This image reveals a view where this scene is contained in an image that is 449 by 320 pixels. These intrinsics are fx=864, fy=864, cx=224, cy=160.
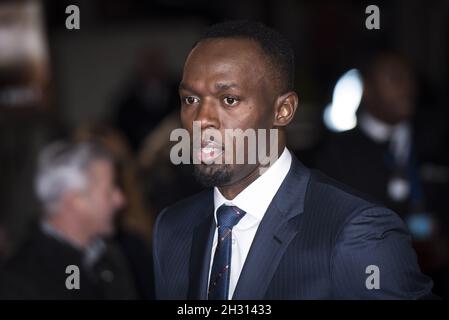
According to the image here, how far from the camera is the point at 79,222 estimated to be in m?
3.52

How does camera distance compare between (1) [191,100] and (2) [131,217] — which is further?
(2) [131,217]

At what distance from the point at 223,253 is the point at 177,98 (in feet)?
17.7

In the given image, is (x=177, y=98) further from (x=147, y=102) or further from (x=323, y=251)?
(x=323, y=251)

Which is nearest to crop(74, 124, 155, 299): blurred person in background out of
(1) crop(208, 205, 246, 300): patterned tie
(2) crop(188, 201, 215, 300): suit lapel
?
(2) crop(188, 201, 215, 300): suit lapel

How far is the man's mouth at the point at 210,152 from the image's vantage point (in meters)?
1.80

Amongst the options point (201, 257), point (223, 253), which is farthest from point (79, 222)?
point (223, 253)

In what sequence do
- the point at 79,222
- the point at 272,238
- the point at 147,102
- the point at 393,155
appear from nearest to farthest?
the point at 272,238 → the point at 79,222 → the point at 393,155 → the point at 147,102

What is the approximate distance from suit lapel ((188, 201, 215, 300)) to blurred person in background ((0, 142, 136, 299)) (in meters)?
1.31

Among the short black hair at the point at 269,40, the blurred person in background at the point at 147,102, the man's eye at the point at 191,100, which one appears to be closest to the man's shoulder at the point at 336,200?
the short black hair at the point at 269,40

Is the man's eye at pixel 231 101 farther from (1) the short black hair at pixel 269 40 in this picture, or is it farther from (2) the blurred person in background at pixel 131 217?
A: (2) the blurred person in background at pixel 131 217

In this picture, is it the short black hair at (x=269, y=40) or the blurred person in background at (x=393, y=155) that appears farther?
the blurred person in background at (x=393, y=155)

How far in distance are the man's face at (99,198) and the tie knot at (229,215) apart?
164 cm

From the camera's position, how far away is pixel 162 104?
7238 mm

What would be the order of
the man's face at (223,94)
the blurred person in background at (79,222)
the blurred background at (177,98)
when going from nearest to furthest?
the man's face at (223,94)
the blurred person in background at (79,222)
the blurred background at (177,98)
